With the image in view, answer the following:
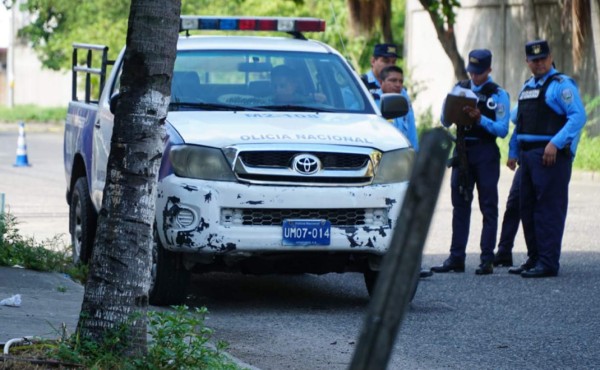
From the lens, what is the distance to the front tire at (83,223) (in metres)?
10.1

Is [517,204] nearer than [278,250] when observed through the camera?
No

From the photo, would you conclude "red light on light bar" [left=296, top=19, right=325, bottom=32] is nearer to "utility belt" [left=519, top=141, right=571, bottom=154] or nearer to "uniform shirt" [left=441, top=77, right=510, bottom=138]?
"uniform shirt" [left=441, top=77, right=510, bottom=138]

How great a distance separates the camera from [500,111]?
34.7 ft

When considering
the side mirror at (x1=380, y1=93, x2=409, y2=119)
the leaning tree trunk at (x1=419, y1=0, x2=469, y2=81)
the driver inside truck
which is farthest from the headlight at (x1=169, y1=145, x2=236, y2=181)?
the leaning tree trunk at (x1=419, y1=0, x2=469, y2=81)

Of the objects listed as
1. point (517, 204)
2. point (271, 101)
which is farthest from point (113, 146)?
point (517, 204)

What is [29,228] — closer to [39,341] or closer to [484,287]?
[484,287]

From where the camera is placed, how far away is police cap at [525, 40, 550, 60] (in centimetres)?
1031

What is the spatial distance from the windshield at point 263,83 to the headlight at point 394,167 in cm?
94

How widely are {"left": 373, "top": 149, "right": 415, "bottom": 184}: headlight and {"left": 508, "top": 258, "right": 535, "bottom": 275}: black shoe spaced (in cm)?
243

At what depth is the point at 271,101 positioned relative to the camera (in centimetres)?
923

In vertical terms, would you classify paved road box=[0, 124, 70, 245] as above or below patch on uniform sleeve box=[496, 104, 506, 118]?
below

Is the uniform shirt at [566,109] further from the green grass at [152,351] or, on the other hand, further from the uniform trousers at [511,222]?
the green grass at [152,351]

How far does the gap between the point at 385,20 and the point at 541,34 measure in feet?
16.9

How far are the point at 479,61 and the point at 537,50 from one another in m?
0.48
